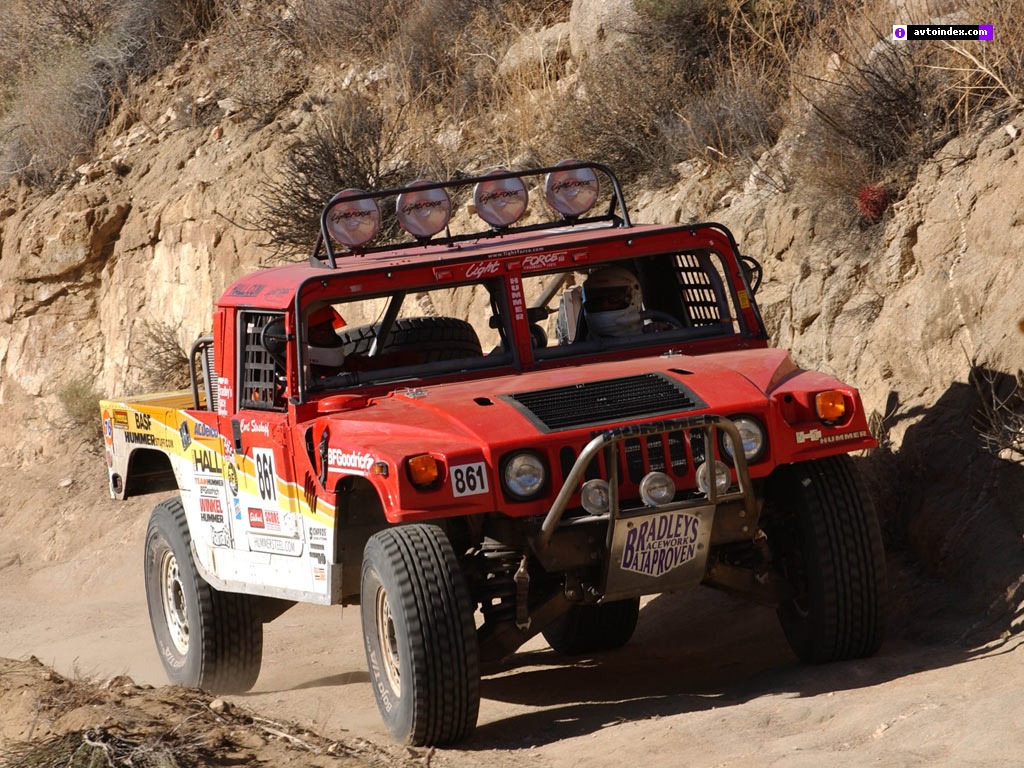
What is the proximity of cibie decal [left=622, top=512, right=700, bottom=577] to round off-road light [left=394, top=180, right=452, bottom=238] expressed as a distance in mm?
2266

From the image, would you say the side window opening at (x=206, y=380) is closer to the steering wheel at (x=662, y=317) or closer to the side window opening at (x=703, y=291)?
the steering wheel at (x=662, y=317)

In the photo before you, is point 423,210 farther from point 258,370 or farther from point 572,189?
point 258,370

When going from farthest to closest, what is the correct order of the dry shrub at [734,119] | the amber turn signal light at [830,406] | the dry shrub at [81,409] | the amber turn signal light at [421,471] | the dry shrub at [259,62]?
the dry shrub at [259,62]
the dry shrub at [81,409]
the dry shrub at [734,119]
the amber turn signal light at [830,406]
the amber turn signal light at [421,471]

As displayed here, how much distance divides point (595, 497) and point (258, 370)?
216 centimetres

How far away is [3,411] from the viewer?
17.3 meters

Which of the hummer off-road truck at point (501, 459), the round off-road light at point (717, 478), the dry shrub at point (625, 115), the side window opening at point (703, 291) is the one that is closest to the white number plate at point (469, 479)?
the hummer off-road truck at point (501, 459)

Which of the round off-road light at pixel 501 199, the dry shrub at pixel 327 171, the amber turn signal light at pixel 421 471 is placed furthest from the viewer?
the dry shrub at pixel 327 171

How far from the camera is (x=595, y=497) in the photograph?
5574mm

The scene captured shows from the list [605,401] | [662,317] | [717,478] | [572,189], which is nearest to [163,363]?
[572,189]

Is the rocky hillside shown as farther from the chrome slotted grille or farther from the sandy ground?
the chrome slotted grille

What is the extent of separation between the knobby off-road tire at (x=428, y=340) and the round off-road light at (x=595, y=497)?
1.46m

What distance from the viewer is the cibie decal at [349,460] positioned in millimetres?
5586

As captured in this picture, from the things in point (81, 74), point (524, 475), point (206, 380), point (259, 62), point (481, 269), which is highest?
point (81, 74)

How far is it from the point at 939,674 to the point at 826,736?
→ 2.85 feet
